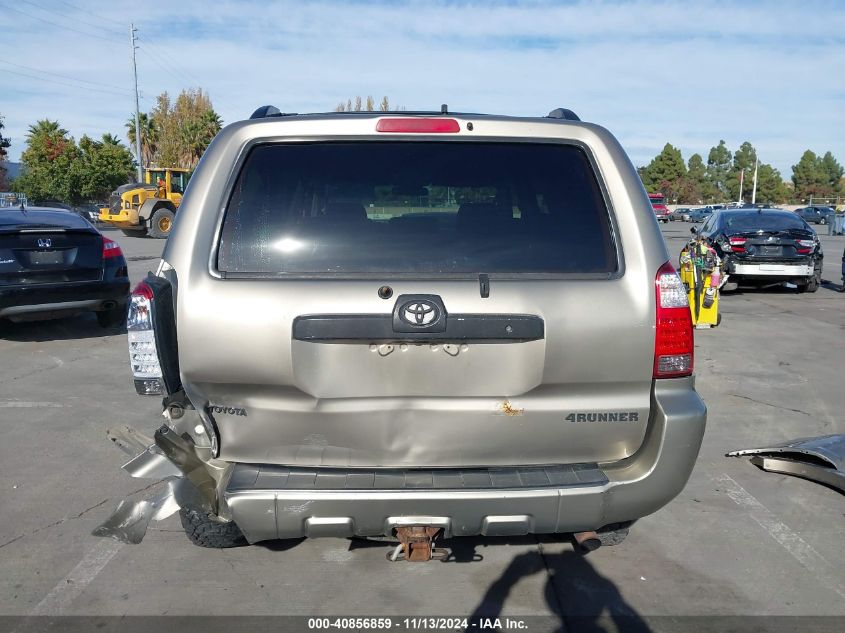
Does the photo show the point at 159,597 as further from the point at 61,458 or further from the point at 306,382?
the point at 61,458

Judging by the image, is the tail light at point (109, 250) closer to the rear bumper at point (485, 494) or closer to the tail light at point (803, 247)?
the rear bumper at point (485, 494)

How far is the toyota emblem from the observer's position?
283 cm

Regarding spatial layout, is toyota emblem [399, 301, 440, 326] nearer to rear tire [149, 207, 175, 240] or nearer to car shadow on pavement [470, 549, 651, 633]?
car shadow on pavement [470, 549, 651, 633]

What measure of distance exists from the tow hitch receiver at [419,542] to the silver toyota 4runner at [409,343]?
0.01m

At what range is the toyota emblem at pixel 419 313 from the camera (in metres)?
2.83

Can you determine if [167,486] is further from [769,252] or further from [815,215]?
[815,215]

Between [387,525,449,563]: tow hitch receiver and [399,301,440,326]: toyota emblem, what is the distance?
0.75 meters

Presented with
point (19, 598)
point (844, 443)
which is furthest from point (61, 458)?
point (844, 443)

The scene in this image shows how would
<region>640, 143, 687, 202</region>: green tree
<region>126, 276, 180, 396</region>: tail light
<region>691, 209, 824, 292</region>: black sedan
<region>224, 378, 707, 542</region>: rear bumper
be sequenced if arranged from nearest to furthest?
<region>224, 378, 707, 542</region>: rear bumper, <region>126, 276, 180, 396</region>: tail light, <region>691, 209, 824, 292</region>: black sedan, <region>640, 143, 687, 202</region>: green tree

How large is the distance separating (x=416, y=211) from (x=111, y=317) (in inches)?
336

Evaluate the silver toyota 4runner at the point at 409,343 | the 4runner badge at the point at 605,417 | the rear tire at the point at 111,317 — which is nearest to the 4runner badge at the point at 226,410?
the silver toyota 4runner at the point at 409,343

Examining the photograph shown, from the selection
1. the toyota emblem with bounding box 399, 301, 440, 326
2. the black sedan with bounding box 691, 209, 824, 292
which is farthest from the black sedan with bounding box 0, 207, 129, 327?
the black sedan with bounding box 691, 209, 824, 292

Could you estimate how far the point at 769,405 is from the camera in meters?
6.84

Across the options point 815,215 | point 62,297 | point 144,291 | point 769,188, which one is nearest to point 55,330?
point 62,297
